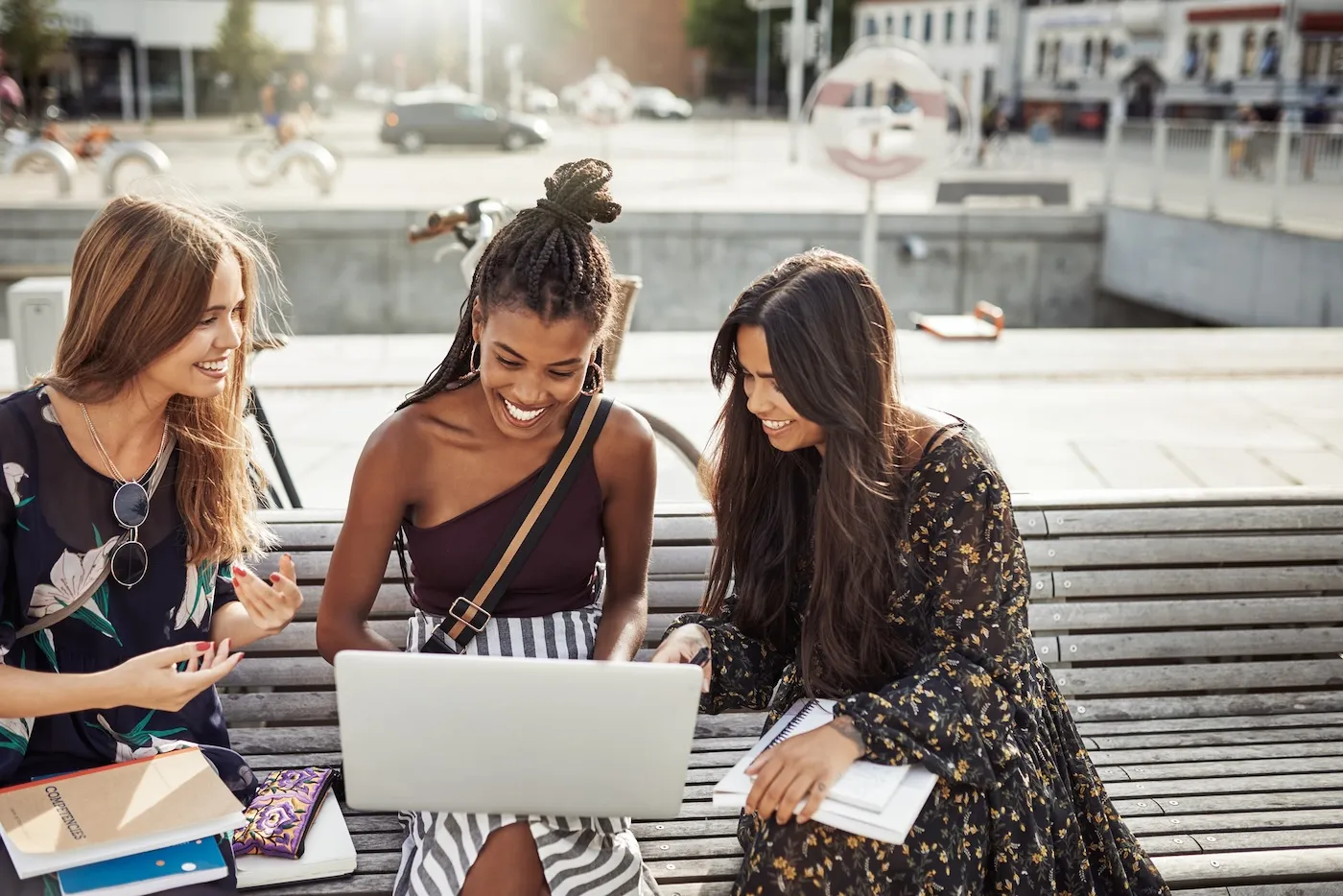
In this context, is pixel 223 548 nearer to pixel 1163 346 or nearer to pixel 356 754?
pixel 356 754

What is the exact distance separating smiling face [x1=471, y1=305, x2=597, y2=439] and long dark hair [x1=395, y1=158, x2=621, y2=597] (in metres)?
0.02

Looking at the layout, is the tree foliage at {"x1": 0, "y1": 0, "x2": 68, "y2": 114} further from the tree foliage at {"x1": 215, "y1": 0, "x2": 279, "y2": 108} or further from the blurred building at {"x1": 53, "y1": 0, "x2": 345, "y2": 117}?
the tree foliage at {"x1": 215, "y1": 0, "x2": 279, "y2": 108}

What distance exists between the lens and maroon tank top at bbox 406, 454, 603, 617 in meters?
2.30

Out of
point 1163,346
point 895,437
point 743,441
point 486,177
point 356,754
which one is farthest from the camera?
point 486,177

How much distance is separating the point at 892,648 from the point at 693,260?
1178cm

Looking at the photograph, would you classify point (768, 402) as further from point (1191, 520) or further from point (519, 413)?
point (1191, 520)

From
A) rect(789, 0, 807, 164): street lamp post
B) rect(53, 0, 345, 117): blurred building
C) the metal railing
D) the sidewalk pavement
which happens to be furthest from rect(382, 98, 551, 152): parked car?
the sidewalk pavement

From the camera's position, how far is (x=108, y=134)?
79.3 feet

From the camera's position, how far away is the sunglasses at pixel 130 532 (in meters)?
2.21

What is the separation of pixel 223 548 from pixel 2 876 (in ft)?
2.04

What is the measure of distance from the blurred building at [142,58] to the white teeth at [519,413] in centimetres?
4417

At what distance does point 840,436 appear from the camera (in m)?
2.18

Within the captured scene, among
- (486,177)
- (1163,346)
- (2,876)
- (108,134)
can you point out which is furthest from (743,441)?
(108,134)

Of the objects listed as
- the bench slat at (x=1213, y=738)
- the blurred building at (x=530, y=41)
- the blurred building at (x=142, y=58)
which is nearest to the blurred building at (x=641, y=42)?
the blurred building at (x=530, y=41)
